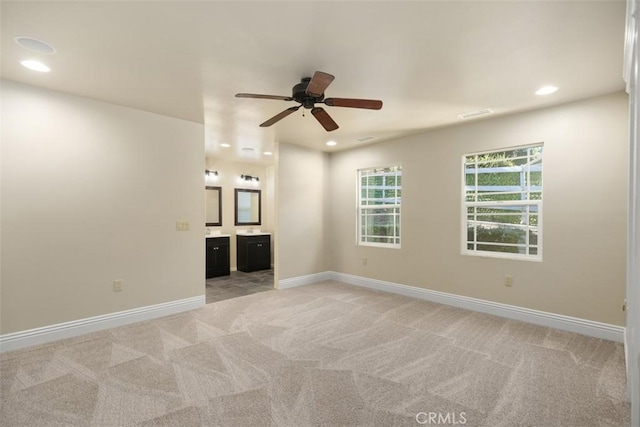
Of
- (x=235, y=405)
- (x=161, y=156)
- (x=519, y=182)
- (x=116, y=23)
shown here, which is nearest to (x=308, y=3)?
(x=116, y=23)

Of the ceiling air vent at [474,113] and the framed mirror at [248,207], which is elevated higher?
the ceiling air vent at [474,113]

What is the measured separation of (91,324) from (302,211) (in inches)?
133

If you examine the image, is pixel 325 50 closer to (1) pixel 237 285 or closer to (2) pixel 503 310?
(2) pixel 503 310

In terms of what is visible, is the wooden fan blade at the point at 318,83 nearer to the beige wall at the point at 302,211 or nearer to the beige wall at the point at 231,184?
the beige wall at the point at 302,211

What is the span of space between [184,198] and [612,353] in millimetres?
4887

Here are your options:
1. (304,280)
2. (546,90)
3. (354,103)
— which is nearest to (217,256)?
(304,280)

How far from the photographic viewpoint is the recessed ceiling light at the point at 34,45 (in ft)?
6.95

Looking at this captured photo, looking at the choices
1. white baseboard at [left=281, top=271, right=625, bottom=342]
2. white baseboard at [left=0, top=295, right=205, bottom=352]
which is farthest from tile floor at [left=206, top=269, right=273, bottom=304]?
white baseboard at [left=281, top=271, right=625, bottom=342]

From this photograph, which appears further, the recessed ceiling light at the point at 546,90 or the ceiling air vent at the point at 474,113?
the ceiling air vent at the point at 474,113

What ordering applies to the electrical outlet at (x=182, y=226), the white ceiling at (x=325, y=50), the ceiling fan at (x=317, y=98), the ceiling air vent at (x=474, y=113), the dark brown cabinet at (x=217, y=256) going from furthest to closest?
1. the dark brown cabinet at (x=217, y=256)
2. the electrical outlet at (x=182, y=226)
3. the ceiling air vent at (x=474, y=113)
4. the ceiling fan at (x=317, y=98)
5. the white ceiling at (x=325, y=50)

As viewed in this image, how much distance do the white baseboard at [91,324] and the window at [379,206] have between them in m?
2.99

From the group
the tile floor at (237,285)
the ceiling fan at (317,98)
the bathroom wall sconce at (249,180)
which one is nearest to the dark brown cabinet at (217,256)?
the tile floor at (237,285)

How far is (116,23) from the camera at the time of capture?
77.2 inches

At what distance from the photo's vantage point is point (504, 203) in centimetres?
384
